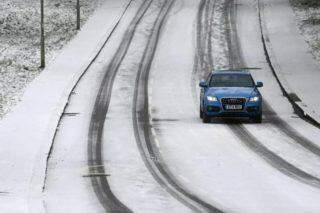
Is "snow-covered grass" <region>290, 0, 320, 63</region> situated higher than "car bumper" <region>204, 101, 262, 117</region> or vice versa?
"snow-covered grass" <region>290, 0, 320, 63</region>

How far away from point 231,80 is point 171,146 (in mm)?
6588

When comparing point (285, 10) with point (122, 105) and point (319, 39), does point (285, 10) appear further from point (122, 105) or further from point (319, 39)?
point (122, 105)

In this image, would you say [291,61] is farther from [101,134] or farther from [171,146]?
[171,146]

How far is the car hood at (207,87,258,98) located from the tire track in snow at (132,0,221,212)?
2523 mm

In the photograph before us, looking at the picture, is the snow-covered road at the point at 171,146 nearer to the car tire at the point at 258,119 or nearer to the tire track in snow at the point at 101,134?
the tire track in snow at the point at 101,134

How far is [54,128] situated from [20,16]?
3927cm

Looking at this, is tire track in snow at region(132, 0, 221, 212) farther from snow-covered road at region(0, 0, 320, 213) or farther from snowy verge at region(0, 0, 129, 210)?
snowy verge at region(0, 0, 129, 210)

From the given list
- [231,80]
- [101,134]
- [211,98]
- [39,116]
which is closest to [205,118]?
[211,98]

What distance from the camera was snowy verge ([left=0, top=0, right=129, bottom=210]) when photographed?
2027cm

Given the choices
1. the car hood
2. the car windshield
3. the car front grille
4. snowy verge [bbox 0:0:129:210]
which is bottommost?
snowy verge [bbox 0:0:129:210]

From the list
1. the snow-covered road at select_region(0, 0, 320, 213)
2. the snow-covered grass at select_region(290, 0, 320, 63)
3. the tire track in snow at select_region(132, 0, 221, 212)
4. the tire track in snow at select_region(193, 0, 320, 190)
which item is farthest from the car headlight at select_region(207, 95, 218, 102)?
the snow-covered grass at select_region(290, 0, 320, 63)

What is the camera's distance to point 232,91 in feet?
98.9

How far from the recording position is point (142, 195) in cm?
1836

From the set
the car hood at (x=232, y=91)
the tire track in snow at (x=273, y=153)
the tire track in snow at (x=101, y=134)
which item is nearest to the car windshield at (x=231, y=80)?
the car hood at (x=232, y=91)
